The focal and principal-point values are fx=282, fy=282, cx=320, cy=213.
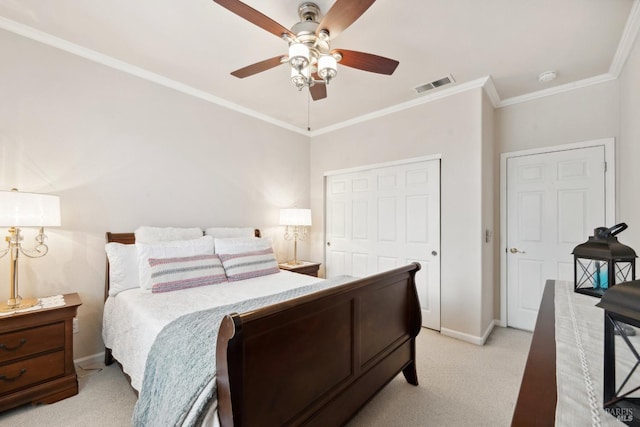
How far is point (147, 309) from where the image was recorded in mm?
1859

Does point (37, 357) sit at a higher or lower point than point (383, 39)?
lower

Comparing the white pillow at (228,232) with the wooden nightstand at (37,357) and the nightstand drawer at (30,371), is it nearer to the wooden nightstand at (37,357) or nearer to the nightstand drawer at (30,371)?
the wooden nightstand at (37,357)

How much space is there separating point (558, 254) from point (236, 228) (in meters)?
3.64

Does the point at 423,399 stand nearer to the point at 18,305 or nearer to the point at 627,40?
the point at 18,305

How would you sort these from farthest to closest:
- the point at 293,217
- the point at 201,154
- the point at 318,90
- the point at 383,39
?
the point at 293,217, the point at 201,154, the point at 318,90, the point at 383,39

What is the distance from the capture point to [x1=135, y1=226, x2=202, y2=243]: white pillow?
265 cm

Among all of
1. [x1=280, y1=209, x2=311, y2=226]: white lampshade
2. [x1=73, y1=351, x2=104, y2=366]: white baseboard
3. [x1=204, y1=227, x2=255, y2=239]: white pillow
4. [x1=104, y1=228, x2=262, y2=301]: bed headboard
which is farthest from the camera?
[x1=280, y1=209, x2=311, y2=226]: white lampshade

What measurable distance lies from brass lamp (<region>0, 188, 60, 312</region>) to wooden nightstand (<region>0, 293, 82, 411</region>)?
0.17 metres

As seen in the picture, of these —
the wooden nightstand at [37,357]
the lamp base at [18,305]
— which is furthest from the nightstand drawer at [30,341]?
the lamp base at [18,305]

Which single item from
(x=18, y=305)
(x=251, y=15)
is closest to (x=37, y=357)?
(x=18, y=305)

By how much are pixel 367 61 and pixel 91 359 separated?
11.1 feet

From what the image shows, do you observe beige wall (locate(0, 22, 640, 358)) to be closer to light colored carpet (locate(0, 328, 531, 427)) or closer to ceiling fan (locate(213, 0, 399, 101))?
light colored carpet (locate(0, 328, 531, 427))

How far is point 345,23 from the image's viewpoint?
1663 millimetres

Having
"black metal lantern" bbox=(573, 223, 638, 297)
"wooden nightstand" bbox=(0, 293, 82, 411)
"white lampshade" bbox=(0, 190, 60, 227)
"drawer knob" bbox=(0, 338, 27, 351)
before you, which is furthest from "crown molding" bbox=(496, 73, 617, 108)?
"drawer knob" bbox=(0, 338, 27, 351)
